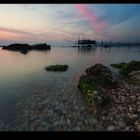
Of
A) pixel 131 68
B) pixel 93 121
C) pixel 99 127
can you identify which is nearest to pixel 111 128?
pixel 99 127

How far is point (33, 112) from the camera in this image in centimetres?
642

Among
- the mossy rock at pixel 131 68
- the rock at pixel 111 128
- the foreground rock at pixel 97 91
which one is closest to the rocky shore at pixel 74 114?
the rock at pixel 111 128

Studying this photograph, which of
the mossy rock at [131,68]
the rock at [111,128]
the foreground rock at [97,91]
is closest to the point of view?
the rock at [111,128]

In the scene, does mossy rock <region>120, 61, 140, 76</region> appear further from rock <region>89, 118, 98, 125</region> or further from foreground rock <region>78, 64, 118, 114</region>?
rock <region>89, 118, 98, 125</region>

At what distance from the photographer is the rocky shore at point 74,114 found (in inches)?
210

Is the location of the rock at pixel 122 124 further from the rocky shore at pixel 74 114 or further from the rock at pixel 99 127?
the rock at pixel 99 127

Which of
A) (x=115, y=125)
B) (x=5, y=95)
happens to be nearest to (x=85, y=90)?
(x=115, y=125)

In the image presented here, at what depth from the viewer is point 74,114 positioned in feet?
20.7

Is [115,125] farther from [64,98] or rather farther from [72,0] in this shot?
[72,0]

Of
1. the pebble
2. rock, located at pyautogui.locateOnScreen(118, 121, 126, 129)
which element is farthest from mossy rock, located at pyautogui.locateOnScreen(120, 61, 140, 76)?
rock, located at pyautogui.locateOnScreen(118, 121, 126, 129)

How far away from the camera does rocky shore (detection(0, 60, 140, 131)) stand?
534 cm

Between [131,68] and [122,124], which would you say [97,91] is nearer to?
[122,124]
